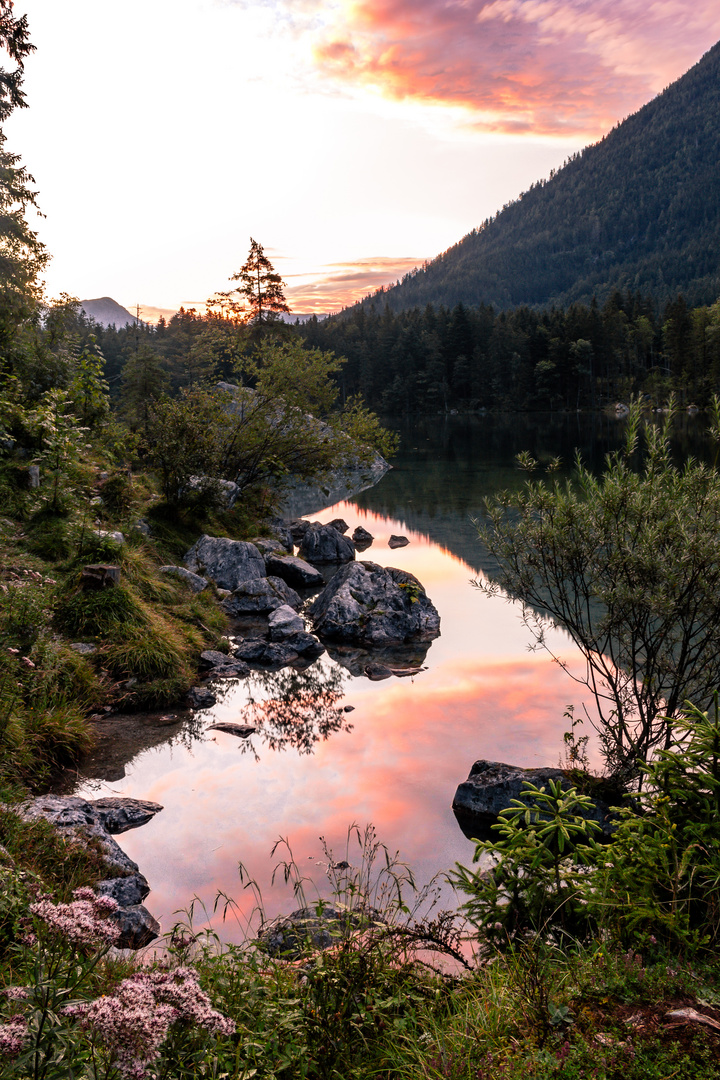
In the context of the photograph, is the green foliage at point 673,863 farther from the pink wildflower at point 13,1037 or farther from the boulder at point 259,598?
the boulder at point 259,598

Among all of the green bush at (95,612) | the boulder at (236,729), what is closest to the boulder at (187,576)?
the green bush at (95,612)

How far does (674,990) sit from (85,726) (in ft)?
25.9

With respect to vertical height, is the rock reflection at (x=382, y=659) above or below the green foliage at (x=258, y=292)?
below

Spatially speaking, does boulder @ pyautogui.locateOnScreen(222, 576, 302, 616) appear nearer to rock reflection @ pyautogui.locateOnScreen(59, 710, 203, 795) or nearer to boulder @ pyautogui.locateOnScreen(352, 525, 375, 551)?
rock reflection @ pyautogui.locateOnScreen(59, 710, 203, 795)

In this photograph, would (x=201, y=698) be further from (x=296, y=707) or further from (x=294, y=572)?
(x=294, y=572)

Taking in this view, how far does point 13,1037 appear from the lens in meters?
2.01

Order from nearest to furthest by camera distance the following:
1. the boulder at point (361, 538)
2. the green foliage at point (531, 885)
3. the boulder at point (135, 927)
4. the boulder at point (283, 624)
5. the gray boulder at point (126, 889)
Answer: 1. the green foliage at point (531, 885)
2. the boulder at point (135, 927)
3. the gray boulder at point (126, 889)
4. the boulder at point (283, 624)
5. the boulder at point (361, 538)

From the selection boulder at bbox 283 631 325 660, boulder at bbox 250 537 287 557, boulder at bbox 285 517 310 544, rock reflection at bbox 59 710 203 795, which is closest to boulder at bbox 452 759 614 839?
rock reflection at bbox 59 710 203 795

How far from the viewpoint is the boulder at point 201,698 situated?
10603 millimetres

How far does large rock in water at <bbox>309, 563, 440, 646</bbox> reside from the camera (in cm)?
1423

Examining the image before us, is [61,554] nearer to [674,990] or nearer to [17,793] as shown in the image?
[17,793]

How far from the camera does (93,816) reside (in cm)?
675

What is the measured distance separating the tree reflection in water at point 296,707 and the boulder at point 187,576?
3950 millimetres

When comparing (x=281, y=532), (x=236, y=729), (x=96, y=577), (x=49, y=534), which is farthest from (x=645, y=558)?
(x=281, y=532)
